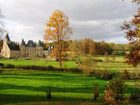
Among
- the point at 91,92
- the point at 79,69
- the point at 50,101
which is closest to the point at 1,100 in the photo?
the point at 50,101

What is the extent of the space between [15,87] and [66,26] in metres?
40.7

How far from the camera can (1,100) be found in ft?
120

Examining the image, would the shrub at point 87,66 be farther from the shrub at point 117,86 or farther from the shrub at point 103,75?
the shrub at point 117,86

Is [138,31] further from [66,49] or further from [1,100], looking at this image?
[66,49]

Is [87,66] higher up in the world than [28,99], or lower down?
higher up

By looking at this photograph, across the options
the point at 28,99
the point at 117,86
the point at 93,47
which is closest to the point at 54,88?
the point at 28,99

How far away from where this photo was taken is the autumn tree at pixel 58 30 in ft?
279

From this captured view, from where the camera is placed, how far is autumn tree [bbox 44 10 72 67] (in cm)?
8494

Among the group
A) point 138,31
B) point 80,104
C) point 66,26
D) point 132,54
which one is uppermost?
point 66,26

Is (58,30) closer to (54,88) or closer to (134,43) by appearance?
(54,88)

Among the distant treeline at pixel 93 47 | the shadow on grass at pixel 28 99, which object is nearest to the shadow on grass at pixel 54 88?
the shadow on grass at pixel 28 99

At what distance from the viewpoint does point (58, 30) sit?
8525 centimetres

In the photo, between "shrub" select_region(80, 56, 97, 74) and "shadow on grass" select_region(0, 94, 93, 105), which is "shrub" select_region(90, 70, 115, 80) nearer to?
"shrub" select_region(80, 56, 97, 74)

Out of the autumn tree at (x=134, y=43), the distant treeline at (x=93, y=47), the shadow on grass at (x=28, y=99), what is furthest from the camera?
the distant treeline at (x=93, y=47)
